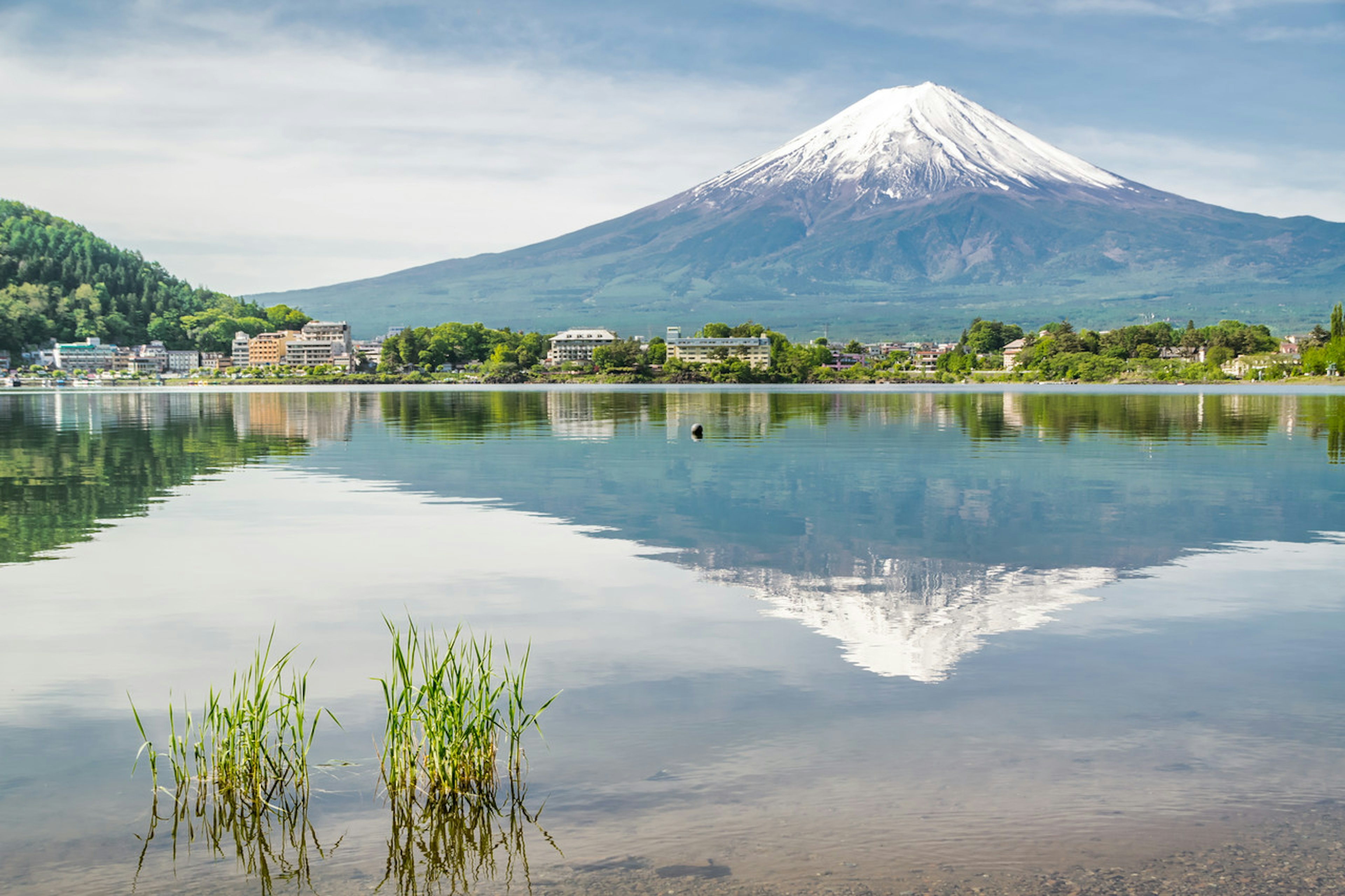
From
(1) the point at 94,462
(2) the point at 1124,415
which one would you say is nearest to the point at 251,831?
(1) the point at 94,462

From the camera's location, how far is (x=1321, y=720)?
752 centimetres

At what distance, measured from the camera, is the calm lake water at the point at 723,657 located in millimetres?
5805

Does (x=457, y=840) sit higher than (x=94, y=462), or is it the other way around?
(x=94, y=462)

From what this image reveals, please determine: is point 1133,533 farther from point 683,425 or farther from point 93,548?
point 683,425

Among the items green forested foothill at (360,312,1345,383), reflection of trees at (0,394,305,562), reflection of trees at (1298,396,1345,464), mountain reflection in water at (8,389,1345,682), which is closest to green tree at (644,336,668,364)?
green forested foothill at (360,312,1345,383)

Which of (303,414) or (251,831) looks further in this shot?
(303,414)

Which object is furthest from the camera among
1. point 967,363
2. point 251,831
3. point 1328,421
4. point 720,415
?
point 967,363

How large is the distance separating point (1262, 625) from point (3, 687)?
9.93 m

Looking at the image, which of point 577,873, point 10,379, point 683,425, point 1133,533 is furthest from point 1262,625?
point 10,379

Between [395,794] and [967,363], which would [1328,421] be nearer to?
[395,794]

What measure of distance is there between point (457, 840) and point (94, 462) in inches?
965

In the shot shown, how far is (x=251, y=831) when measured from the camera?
6.04m

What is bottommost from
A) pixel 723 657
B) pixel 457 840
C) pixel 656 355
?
pixel 457 840

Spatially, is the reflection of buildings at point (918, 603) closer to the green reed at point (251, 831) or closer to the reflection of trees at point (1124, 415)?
the green reed at point (251, 831)
